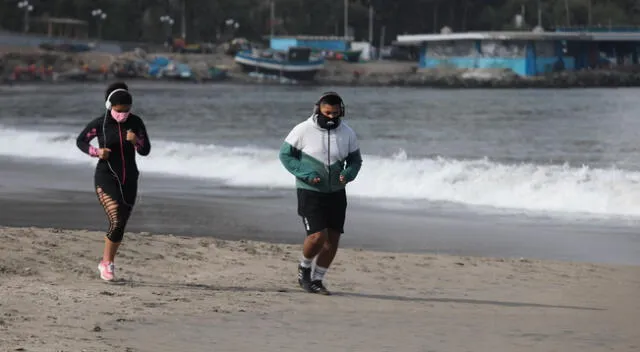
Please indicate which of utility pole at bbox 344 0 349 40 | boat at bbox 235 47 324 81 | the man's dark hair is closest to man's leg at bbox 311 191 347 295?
the man's dark hair

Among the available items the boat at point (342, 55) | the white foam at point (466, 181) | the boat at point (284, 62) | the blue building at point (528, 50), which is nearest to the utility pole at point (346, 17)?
the boat at point (342, 55)

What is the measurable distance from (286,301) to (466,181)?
1262cm

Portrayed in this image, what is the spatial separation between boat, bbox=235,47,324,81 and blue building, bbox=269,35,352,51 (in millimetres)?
2469

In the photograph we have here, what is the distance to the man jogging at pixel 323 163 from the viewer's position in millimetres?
10164

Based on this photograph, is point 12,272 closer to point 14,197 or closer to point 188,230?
point 188,230

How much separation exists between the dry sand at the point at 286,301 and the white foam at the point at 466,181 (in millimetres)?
7306

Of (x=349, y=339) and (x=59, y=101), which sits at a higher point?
(x=349, y=339)

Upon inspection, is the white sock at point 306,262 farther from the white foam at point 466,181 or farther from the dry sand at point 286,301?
the white foam at point 466,181

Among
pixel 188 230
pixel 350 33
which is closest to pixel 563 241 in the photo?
pixel 188 230

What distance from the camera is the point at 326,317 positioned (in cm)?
935

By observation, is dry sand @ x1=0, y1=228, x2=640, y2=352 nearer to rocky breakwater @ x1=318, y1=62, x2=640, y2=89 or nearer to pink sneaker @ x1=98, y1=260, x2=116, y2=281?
pink sneaker @ x1=98, y1=260, x2=116, y2=281

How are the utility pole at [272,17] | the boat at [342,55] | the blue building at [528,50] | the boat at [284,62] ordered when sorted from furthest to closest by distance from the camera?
the utility pole at [272,17] < the boat at [342,55] < the blue building at [528,50] < the boat at [284,62]

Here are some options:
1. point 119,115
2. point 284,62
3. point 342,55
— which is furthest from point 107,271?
point 342,55

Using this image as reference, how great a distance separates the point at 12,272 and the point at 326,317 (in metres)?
2.79
